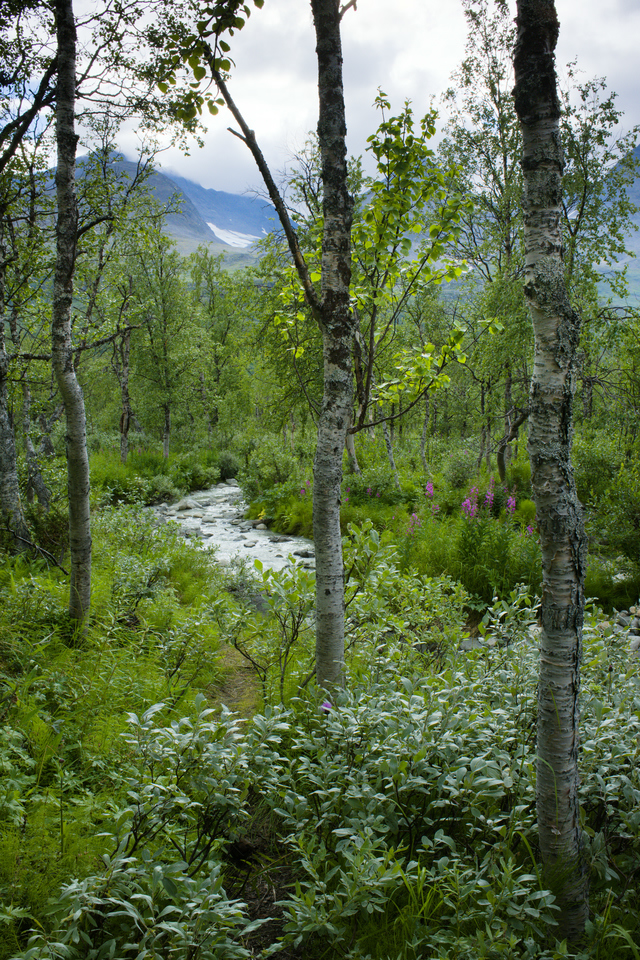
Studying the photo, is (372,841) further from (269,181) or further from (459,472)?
(459,472)

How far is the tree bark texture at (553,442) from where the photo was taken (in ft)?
5.99

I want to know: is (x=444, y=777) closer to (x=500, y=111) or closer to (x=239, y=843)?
(x=239, y=843)

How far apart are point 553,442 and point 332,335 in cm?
168

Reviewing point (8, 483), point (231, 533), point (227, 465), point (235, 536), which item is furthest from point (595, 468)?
point (227, 465)

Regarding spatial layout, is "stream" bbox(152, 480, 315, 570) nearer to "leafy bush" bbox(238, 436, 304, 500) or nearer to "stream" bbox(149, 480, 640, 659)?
"stream" bbox(149, 480, 640, 659)

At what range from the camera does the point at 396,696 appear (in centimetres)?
262

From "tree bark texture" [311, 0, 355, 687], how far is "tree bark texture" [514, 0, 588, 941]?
1394 mm

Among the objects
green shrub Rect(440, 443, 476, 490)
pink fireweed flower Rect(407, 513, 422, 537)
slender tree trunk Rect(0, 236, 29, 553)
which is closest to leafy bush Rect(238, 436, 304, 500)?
green shrub Rect(440, 443, 476, 490)

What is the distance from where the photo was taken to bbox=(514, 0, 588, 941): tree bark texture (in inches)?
71.9

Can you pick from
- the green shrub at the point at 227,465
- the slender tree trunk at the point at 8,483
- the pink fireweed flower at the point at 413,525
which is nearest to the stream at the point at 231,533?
the pink fireweed flower at the point at 413,525

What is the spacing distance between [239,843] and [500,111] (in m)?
18.3

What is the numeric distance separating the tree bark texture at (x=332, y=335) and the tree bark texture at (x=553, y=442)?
1.39 m

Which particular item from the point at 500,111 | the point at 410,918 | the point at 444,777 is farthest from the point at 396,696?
the point at 500,111

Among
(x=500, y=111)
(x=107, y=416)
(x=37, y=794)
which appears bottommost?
(x=37, y=794)
